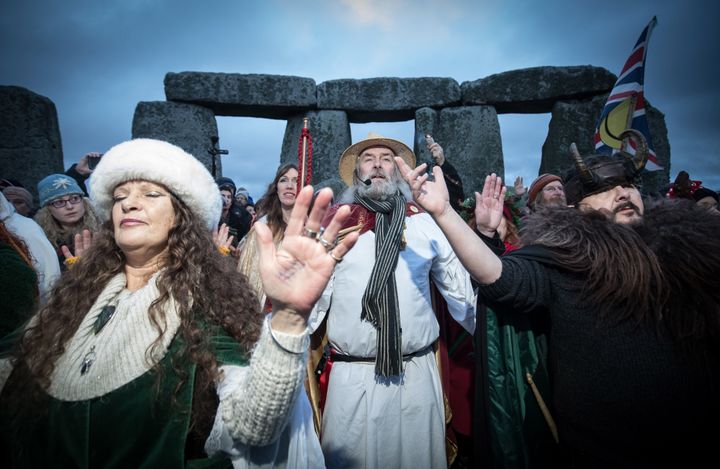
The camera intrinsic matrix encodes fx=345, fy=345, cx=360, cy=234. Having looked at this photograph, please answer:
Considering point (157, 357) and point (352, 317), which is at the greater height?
point (157, 357)

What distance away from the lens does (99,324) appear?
121 cm

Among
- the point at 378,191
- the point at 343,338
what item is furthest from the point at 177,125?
the point at 343,338

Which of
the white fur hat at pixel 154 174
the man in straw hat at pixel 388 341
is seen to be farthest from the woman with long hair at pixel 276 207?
the white fur hat at pixel 154 174

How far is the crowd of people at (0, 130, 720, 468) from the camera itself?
1.03m

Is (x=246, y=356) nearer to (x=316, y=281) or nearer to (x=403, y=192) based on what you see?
(x=316, y=281)

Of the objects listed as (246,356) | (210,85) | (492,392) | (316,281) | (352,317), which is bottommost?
(492,392)

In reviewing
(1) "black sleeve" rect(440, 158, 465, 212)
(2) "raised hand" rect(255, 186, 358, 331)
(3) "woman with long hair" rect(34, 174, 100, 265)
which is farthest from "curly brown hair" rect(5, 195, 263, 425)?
(1) "black sleeve" rect(440, 158, 465, 212)

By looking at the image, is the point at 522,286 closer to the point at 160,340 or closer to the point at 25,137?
the point at 160,340

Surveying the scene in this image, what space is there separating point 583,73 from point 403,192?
20.4 feet

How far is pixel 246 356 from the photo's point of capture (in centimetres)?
117

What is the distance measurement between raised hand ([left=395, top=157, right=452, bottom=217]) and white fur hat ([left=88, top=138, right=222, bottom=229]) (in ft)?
2.69

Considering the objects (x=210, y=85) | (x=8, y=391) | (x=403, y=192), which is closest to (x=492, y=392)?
(x=403, y=192)

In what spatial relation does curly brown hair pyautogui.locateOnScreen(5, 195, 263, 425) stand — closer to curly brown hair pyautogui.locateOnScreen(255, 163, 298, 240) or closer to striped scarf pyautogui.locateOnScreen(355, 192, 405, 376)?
striped scarf pyautogui.locateOnScreen(355, 192, 405, 376)

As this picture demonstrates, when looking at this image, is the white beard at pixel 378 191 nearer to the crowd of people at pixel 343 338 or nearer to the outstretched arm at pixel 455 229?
the crowd of people at pixel 343 338
